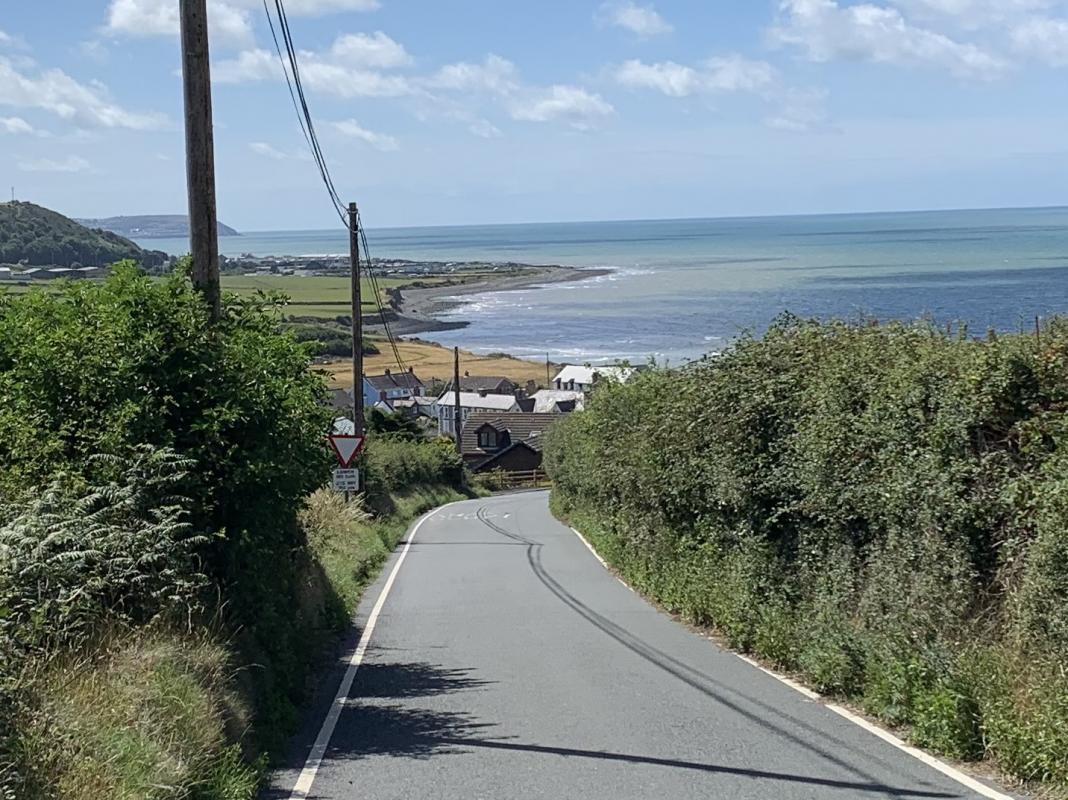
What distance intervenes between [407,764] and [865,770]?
9.59 ft

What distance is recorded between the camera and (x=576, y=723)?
30.6 feet

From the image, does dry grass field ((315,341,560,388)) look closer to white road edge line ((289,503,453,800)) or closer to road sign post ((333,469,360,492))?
road sign post ((333,469,360,492))

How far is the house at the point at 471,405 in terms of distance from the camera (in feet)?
307

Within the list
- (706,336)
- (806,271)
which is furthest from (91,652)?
(806,271)

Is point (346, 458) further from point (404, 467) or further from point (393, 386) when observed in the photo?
point (393, 386)

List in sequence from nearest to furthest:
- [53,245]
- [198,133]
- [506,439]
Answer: [198,133], [53,245], [506,439]

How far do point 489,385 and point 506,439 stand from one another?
14.4 metres

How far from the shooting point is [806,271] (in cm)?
15112

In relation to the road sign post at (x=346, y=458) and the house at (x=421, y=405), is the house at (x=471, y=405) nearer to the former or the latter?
the house at (x=421, y=405)

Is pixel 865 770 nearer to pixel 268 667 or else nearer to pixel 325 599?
pixel 268 667

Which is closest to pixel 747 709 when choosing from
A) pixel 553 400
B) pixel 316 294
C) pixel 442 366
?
pixel 553 400

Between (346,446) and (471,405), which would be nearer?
(346,446)

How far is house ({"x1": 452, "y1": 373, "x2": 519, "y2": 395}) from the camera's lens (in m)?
98.2

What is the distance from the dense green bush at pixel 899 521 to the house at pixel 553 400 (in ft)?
236
